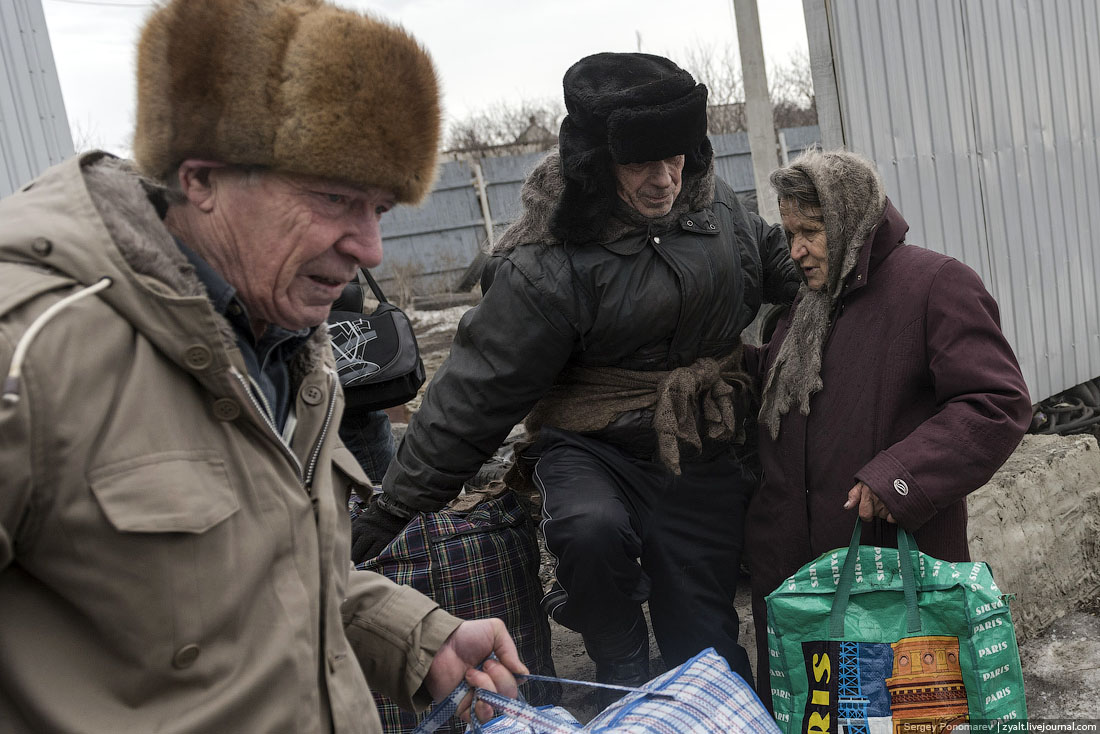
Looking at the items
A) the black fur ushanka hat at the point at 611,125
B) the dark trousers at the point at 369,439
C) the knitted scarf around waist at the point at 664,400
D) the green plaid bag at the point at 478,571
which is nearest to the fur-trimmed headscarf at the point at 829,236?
the knitted scarf around waist at the point at 664,400

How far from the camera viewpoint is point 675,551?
2.96 metres

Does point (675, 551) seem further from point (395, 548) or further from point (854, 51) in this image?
point (854, 51)

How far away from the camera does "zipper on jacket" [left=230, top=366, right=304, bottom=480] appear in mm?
1277

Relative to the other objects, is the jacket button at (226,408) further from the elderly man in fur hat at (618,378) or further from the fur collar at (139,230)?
the elderly man in fur hat at (618,378)

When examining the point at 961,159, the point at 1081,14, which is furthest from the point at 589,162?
the point at 1081,14

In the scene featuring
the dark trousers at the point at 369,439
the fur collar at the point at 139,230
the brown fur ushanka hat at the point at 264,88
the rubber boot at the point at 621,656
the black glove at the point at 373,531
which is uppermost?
the brown fur ushanka hat at the point at 264,88

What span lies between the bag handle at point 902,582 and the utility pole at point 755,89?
4497mm

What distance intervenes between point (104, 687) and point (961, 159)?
442cm

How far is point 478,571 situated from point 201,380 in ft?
5.88

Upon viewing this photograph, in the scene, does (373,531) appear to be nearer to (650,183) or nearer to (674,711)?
(650,183)

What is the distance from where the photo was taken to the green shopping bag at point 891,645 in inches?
87.9

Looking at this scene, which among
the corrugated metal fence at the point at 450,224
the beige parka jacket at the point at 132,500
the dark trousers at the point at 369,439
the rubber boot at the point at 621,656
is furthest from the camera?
the corrugated metal fence at the point at 450,224

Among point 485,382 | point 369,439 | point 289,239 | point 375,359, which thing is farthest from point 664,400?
point 289,239

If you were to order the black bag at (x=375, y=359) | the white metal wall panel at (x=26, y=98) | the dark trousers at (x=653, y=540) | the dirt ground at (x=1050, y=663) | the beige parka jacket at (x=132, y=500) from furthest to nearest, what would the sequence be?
the white metal wall panel at (x=26, y=98) → the black bag at (x=375, y=359) → the dirt ground at (x=1050, y=663) → the dark trousers at (x=653, y=540) → the beige parka jacket at (x=132, y=500)
